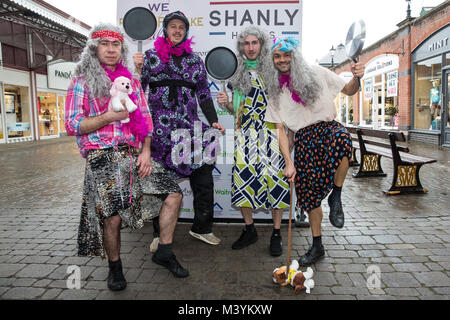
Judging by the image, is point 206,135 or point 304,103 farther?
point 206,135

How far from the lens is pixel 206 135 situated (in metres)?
3.41

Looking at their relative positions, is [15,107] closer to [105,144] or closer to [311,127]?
[105,144]

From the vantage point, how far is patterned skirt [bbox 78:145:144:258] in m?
2.49

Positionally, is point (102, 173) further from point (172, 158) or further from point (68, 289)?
point (68, 289)

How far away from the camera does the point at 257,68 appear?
3.27 m

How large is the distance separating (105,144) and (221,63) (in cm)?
143

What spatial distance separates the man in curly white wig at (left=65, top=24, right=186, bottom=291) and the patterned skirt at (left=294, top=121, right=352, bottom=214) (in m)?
1.38

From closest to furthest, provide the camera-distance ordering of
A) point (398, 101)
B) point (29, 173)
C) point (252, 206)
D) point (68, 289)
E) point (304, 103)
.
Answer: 1. point (68, 289)
2. point (304, 103)
3. point (252, 206)
4. point (29, 173)
5. point (398, 101)

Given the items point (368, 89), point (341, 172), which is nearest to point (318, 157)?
point (341, 172)

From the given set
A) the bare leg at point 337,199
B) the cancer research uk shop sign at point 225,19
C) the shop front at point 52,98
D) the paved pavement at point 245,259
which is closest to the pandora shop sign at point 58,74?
the shop front at point 52,98
